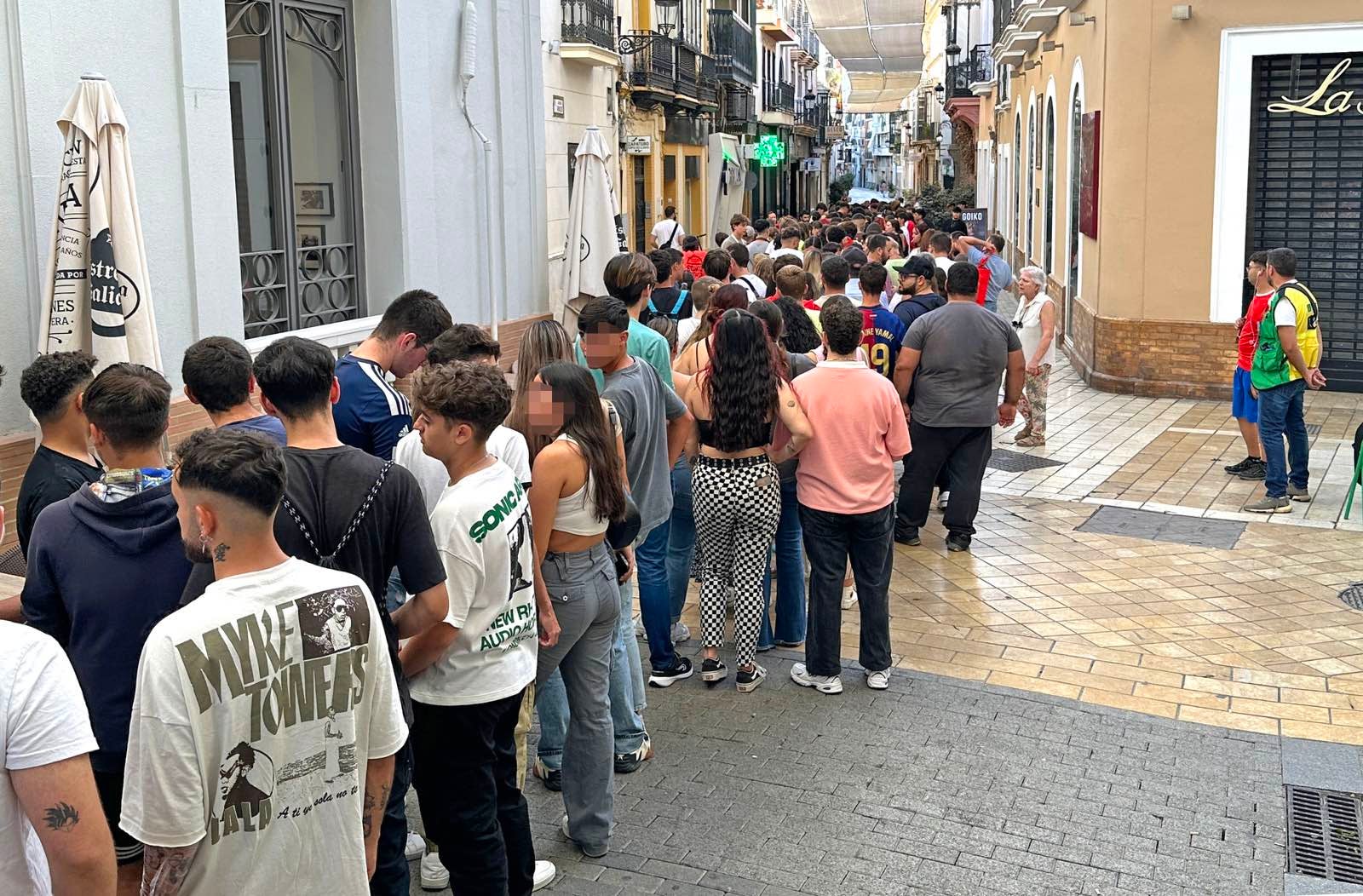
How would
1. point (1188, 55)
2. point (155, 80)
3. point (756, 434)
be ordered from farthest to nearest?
point (1188, 55), point (155, 80), point (756, 434)

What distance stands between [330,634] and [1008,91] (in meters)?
29.1

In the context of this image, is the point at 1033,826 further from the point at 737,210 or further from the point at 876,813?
the point at 737,210

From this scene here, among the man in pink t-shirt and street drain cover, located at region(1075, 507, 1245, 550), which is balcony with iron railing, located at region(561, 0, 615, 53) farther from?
the man in pink t-shirt

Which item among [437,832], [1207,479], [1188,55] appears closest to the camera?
[437,832]

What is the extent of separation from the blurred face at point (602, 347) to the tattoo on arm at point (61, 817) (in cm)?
319

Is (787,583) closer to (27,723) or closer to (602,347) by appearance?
(602,347)

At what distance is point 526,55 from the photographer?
12336 mm

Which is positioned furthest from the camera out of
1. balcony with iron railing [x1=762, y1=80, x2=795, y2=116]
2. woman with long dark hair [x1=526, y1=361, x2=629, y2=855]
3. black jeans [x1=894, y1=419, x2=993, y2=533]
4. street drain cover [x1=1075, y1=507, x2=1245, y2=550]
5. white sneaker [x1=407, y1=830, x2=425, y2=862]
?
balcony with iron railing [x1=762, y1=80, x2=795, y2=116]

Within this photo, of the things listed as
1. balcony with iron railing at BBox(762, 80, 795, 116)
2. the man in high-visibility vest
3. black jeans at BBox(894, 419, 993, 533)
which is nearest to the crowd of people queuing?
black jeans at BBox(894, 419, 993, 533)

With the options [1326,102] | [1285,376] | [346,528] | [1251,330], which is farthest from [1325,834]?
[1326,102]

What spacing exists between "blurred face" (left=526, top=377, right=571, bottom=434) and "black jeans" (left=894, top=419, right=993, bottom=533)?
14.8 ft

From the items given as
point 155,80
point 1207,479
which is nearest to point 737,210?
point 1207,479

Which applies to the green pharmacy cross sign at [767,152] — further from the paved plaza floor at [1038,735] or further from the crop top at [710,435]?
the crop top at [710,435]

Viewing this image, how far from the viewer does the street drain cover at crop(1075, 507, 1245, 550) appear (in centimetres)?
880
